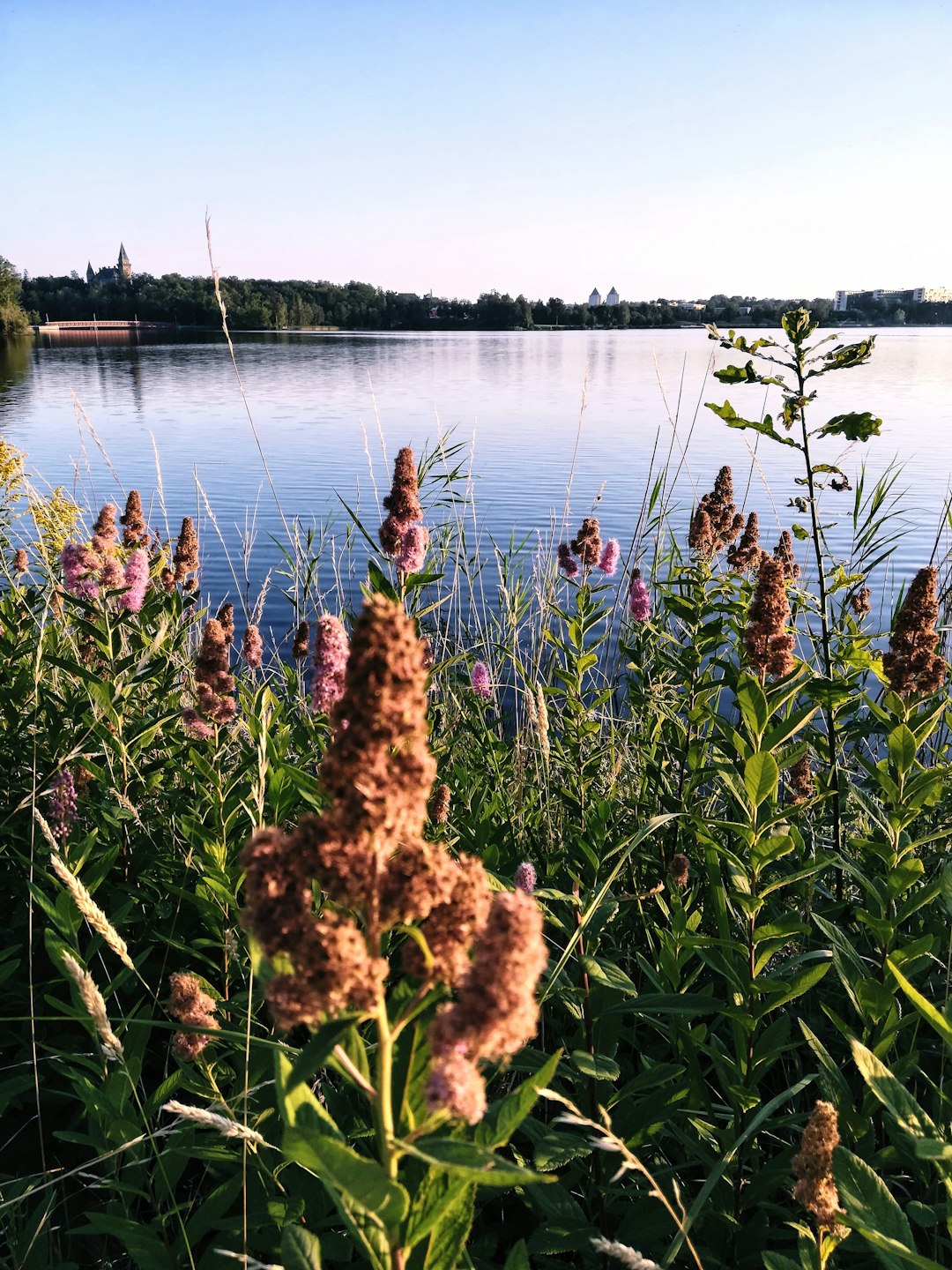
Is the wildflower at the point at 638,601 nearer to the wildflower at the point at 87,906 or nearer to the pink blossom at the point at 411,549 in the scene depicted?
the pink blossom at the point at 411,549

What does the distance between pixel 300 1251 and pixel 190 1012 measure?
785 mm

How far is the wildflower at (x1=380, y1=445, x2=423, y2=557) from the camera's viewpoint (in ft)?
9.77

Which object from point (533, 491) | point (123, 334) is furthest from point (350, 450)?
point (123, 334)

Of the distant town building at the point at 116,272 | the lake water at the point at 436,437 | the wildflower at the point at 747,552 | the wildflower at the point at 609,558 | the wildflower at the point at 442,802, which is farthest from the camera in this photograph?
the distant town building at the point at 116,272

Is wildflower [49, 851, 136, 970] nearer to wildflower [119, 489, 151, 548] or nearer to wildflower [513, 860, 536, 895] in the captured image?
wildflower [513, 860, 536, 895]

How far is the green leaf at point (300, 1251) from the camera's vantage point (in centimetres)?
119

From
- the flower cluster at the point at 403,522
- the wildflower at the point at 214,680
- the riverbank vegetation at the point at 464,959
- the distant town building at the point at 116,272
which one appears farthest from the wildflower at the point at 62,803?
the distant town building at the point at 116,272

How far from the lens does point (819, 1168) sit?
4.61 feet

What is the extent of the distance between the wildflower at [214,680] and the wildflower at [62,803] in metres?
0.66

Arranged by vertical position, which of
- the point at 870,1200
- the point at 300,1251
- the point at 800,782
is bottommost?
the point at 800,782

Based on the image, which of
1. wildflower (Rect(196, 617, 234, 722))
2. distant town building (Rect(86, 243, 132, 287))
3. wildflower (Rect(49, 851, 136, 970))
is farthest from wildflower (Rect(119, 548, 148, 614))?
distant town building (Rect(86, 243, 132, 287))

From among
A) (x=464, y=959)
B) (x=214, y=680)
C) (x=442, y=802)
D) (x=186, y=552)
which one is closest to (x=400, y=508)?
(x=214, y=680)

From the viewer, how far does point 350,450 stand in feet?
74.0

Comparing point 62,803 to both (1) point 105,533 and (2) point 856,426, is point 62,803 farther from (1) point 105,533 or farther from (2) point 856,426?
(2) point 856,426
